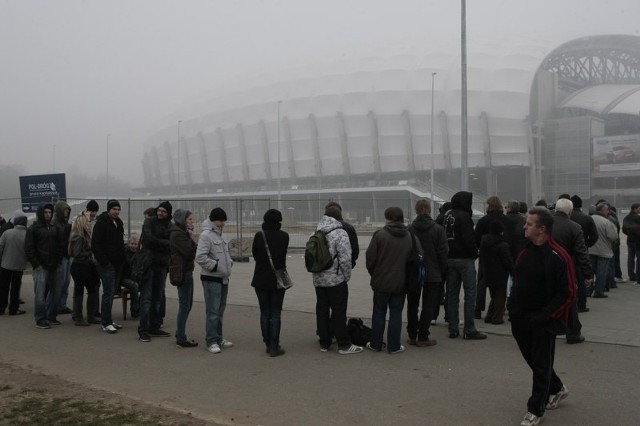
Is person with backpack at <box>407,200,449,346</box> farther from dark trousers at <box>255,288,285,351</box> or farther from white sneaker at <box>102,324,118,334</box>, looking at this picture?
white sneaker at <box>102,324,118,334</box>

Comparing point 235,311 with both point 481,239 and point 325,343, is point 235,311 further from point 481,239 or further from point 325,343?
point 481,239

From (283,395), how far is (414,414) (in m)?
1.22

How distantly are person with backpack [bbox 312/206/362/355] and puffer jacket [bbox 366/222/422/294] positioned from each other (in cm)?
32

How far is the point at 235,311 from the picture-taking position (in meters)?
9.82

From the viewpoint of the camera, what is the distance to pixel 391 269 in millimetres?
6738

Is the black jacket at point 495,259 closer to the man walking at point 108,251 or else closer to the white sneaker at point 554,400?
the white sneaker at point 554,400

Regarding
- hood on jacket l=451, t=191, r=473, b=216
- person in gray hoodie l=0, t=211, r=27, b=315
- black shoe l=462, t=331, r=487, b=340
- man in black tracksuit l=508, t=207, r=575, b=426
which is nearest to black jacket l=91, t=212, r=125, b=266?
person in gray hoodie l=0, t=211, r=27, b=315

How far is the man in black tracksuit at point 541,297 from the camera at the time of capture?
168 inches

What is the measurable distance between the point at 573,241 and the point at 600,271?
405cm

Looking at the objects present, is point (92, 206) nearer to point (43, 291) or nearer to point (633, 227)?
point (43, 291)

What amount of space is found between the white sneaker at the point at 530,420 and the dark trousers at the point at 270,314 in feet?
10.4

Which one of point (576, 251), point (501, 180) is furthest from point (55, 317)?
point (501, 180)

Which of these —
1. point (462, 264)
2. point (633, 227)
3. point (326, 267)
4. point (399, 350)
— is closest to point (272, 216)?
point (326, 267)

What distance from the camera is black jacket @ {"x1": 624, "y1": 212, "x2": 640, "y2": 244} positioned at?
12.3 meters
